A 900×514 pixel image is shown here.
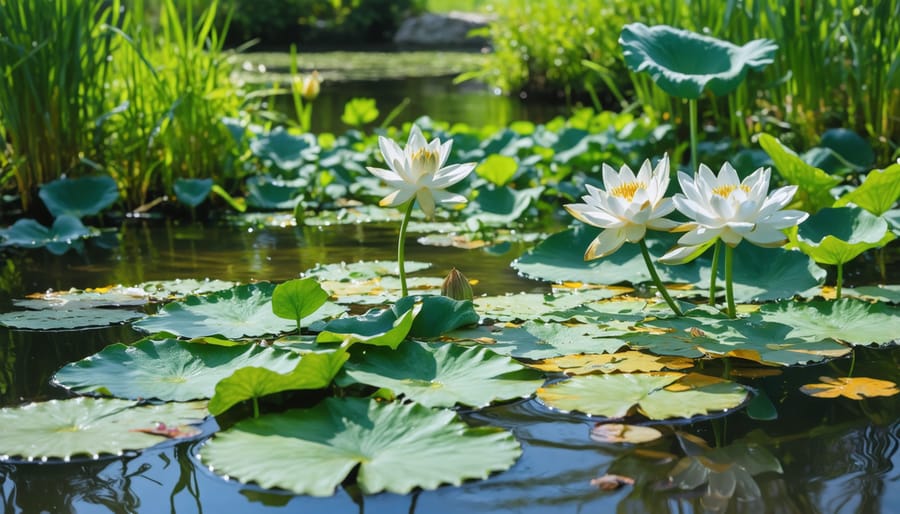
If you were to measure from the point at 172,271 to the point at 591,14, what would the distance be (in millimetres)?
4016

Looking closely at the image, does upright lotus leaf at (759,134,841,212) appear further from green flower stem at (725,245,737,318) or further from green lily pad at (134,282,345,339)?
green lily pad at (134,282,345,339)

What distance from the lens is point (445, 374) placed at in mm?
1407

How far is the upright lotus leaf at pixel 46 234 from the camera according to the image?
2561mm

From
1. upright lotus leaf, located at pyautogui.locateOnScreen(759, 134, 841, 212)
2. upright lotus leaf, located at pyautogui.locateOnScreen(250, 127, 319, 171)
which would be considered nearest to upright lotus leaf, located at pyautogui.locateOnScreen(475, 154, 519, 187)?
upright lotus leaf, located at pyautogui.locateOnScreen(250, 127, 319, 171)

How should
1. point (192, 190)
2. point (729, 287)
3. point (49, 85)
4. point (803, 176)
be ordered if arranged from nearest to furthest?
point (729, 287) < point (803, 176) < point (49, 85) < point (192, 190)

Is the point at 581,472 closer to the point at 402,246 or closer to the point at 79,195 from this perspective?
the point at 402,246

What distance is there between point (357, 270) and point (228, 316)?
56 cm

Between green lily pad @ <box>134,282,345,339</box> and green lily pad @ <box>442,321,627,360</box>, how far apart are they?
0.89 feet

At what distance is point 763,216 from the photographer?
1.54 m

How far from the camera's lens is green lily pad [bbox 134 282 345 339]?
1613 mm

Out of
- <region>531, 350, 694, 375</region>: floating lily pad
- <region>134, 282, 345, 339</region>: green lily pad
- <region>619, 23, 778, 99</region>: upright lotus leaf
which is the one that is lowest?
<region>531, 350, 694, 375</region>: floating lily pad

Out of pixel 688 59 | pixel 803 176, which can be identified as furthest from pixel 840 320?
pixel 688 59

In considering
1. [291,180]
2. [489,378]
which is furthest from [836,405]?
[291,180]

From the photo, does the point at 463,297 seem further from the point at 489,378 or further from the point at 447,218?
the point at 447,218
